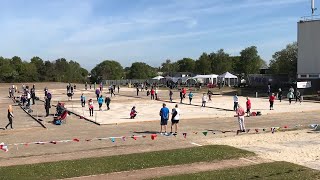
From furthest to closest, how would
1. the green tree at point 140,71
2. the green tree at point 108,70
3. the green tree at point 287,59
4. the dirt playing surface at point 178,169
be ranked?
1. the green tree at point 140,71
2. the green tree at point 108,70
3. the green tree at point 287,59
4. the dirt playing surface at point 178,169

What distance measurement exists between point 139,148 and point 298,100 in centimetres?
3223

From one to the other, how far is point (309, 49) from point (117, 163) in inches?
2043

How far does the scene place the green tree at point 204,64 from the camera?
424ft

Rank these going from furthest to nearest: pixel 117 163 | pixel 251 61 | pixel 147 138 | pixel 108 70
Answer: pixel 108 70, pixel 251 61, pixel 147 138, pixel 117 163

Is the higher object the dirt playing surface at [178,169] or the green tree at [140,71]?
the green tree at [140,71]

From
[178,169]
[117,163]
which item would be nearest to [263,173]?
[178,169]

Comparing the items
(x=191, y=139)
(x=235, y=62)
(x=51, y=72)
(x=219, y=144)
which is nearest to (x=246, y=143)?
(x=219, y=144)

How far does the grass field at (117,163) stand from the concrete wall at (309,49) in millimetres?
46636

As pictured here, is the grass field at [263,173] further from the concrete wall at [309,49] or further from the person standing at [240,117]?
the concrete wall at [309,49]

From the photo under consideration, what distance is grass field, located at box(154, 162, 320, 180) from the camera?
12.6 metres

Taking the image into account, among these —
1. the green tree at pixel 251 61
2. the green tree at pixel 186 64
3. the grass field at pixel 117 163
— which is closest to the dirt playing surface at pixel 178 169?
the grass field at pixel 117 163

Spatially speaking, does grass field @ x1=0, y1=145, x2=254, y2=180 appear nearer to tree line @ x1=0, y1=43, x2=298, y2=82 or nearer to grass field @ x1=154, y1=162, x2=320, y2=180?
grass field @ x1=154, y1=162, x2=320, y2=180

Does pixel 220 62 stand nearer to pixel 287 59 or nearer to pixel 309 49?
pixel 287 59

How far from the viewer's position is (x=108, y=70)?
15425 cm
